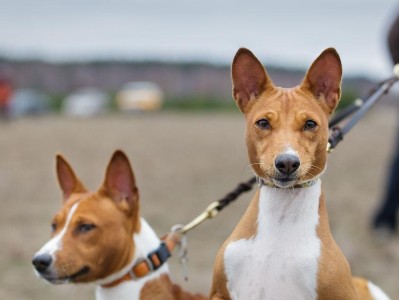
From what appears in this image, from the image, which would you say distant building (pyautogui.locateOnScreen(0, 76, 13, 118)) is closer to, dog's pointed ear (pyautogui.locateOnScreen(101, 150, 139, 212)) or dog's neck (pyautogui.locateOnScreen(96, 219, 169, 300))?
dog's pointed ear (pyautogui.locateOnScreen(101, 150, 139, 212))

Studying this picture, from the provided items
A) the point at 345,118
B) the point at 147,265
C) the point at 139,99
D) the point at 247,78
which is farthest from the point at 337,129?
the point at 139,99

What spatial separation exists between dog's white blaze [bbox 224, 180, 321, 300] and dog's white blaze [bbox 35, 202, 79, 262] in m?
1.19

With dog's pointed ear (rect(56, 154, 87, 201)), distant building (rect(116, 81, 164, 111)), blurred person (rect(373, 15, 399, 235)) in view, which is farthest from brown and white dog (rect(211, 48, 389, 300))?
distant building (rect(116, 81, 164, 111))

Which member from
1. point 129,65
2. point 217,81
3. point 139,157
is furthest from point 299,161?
point 129,65

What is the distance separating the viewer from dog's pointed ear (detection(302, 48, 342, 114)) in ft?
11.2

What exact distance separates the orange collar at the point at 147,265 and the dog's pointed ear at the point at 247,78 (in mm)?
1208

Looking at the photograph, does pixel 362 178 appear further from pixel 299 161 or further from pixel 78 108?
pixel 78 108

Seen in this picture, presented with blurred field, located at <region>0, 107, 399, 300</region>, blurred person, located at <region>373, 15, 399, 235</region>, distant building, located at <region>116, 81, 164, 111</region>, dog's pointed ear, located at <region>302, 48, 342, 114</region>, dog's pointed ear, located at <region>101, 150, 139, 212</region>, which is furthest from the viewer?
distant building, located at <region>116, 81, 164, 111</region>

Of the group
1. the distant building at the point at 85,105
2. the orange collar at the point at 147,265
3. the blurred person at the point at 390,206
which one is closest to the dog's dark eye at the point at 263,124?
the orange collar at the point at 147,265

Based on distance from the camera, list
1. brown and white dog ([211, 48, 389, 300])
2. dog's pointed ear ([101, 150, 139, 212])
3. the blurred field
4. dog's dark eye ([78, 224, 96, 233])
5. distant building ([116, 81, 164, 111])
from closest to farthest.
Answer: brown and white dog ([211, 48, 389, 300]) < dog's dark eye ([78, 224, 96, 233]) < dog's pointed ear ([101, 150, 139, 212]) < the blurred field < distant building ([116, 81, 164, 111])

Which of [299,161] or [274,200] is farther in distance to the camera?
[274,200]

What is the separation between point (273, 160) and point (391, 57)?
3.08 meters

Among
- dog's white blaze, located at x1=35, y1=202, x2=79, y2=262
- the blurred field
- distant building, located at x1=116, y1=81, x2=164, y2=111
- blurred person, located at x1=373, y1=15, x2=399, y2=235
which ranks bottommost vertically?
distant building, located at x1=116, y1=81, x2=164, y2=111

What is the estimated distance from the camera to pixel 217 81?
6619 centimetres
